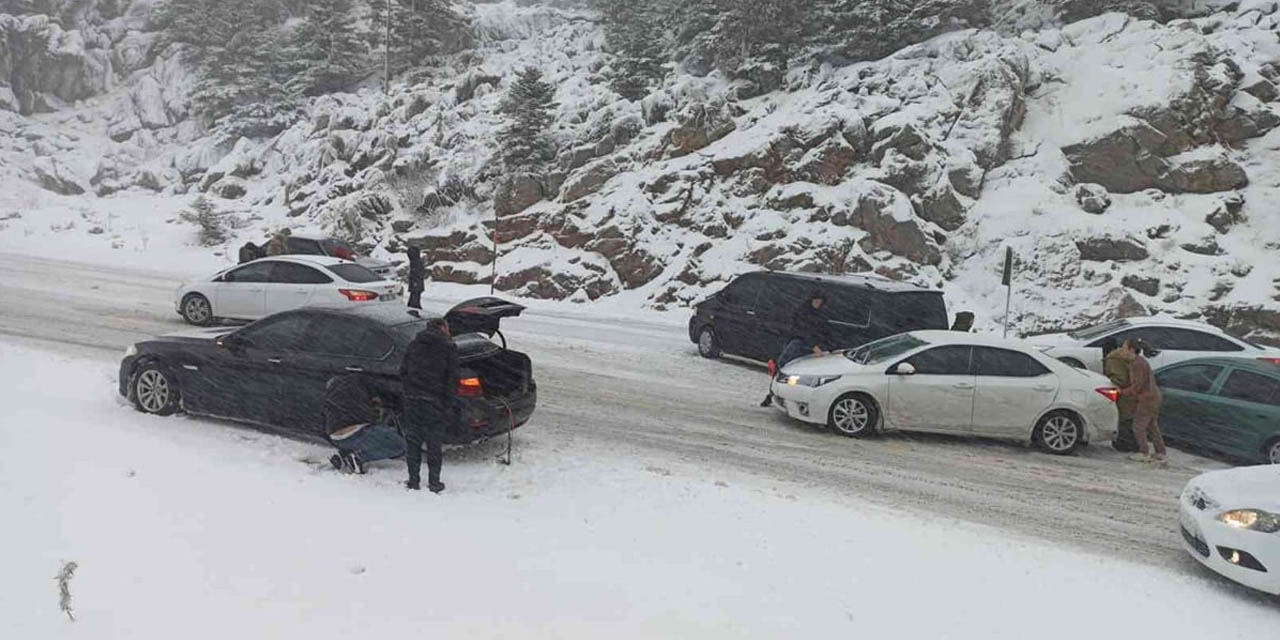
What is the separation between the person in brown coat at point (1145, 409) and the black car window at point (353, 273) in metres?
12.2

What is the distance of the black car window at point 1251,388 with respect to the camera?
9617 millimetres

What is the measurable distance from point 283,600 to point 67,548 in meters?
1.62

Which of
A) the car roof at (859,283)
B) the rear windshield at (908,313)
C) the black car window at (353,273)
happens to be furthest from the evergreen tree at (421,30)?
the rear windshield at (908,313)

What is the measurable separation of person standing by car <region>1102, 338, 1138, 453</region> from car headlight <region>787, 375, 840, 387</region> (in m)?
3.80

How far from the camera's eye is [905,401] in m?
9.66

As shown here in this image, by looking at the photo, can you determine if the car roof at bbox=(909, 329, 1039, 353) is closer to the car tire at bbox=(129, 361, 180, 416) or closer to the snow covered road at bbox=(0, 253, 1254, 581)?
the snow covered road at bbox=(0, 253, 1254, 581)

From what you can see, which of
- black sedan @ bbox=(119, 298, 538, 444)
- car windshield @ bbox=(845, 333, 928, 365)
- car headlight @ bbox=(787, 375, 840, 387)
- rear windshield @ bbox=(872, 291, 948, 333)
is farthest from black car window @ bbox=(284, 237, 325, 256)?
car windshield @ bbox=(845, 333, 928, 365)

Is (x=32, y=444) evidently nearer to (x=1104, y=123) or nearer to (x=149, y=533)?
(x=149, y=533)

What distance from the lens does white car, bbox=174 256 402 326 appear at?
13.3 metres

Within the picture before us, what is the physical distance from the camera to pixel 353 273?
13781mm

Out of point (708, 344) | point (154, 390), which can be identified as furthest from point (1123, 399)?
point (154, 390)

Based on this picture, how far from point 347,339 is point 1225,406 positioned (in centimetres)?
1098

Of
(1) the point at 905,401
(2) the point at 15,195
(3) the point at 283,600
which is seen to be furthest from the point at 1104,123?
(2) the point at 15,195

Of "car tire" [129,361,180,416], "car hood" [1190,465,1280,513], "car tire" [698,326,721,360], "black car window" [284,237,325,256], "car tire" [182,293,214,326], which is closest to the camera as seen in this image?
"car hood" [1190,465,1280,513]
